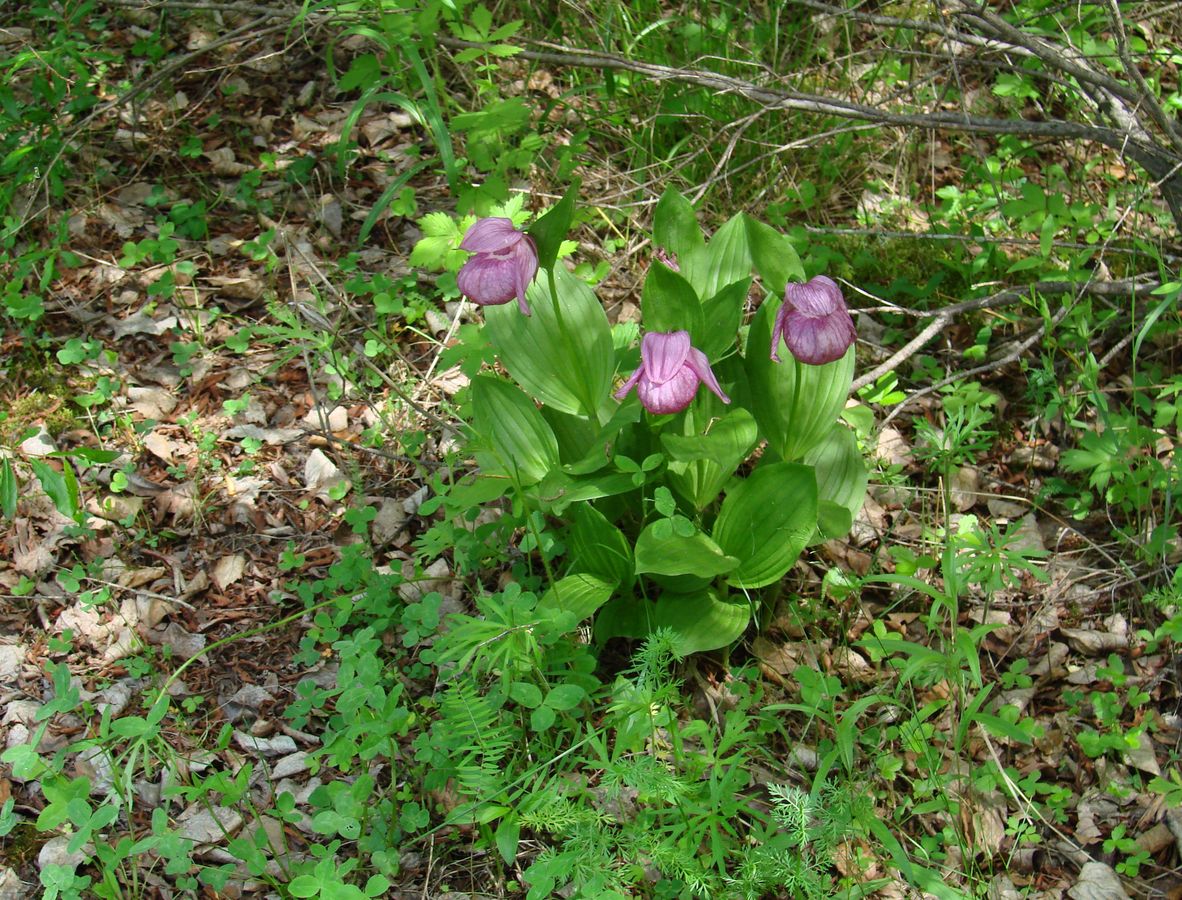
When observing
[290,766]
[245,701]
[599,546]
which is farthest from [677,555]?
[245,701]

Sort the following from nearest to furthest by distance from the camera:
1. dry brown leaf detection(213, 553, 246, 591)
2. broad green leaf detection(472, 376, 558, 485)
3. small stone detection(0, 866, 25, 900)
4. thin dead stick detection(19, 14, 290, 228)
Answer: small stone detection(0, 866, 25, 900)
broad green leaf detection(472, 376, 558, 485)
dry brown leaf detection(213, 553, 246, 591)
thin dead stick detection(19, 14, 290, 228)

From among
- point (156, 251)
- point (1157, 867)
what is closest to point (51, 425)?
point (156, 251)

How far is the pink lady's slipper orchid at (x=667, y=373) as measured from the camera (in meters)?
1.92

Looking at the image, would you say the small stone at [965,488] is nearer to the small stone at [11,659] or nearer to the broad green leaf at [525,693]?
the broad green leaf at [525,693]

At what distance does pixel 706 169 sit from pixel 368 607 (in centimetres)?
187

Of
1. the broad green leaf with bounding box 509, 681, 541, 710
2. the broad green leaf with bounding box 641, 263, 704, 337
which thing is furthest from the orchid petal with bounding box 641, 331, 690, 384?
the broad green leaf with bounding box 509, 681, 541, 710

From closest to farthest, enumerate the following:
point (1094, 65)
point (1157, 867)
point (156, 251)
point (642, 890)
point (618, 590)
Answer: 1. point (642, 890)
2. point (1157, 867)
3. point (618, 590)
4. point (1094, 65)
5. point (156, 251)

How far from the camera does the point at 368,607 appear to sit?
236cm

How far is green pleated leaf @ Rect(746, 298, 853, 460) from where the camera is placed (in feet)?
7.43

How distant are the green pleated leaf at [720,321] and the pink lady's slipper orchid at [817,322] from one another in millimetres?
195

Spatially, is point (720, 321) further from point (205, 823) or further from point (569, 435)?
point (205, 823)

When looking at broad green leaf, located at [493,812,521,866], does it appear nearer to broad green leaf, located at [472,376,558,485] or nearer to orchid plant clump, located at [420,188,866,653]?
orchid plant clump, located at [420,188,866,653]

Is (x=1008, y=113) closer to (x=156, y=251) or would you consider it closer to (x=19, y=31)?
(x=156, y=251)

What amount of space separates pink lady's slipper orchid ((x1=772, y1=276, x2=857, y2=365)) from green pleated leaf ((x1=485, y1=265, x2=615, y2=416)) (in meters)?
0.48
